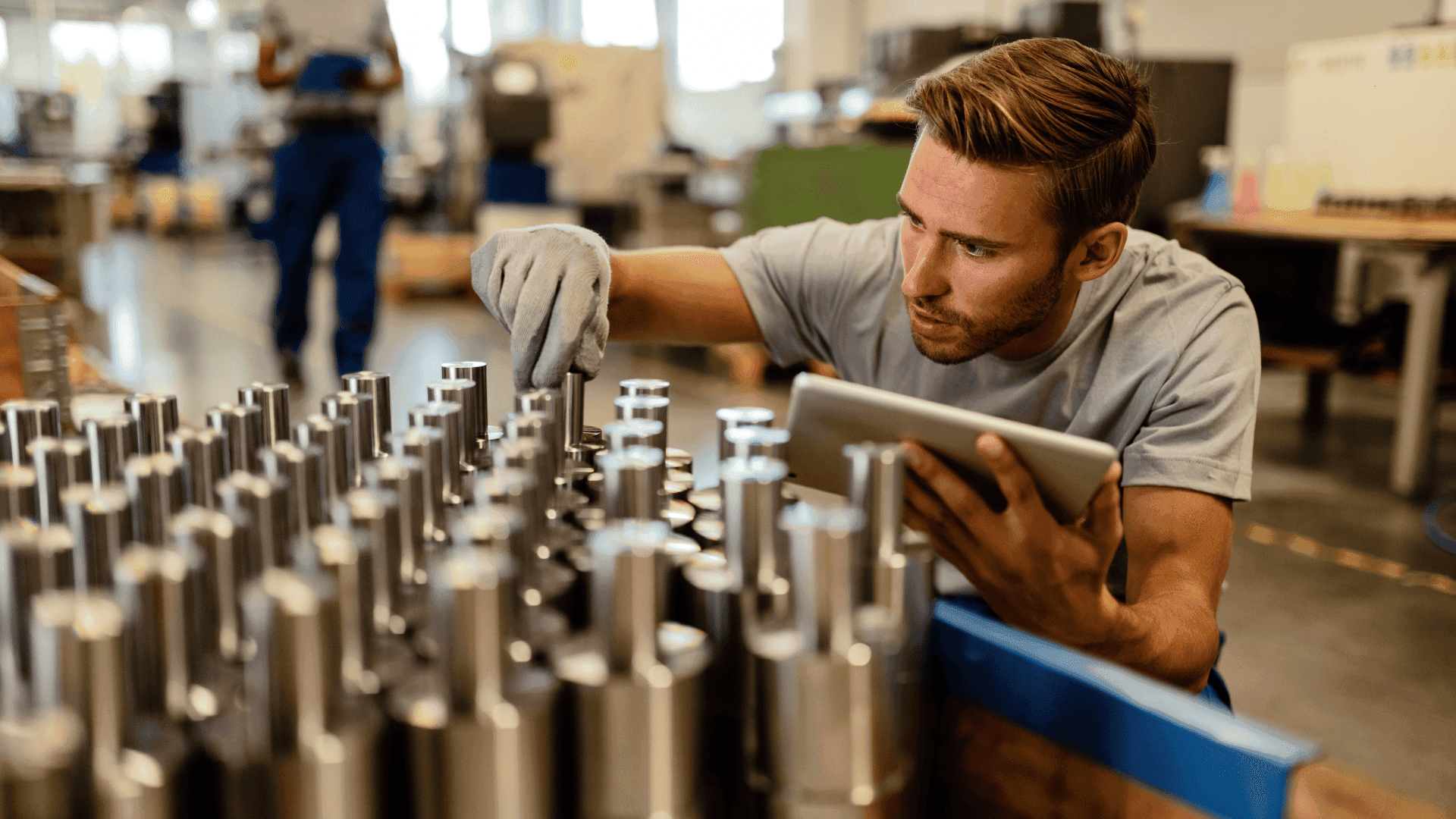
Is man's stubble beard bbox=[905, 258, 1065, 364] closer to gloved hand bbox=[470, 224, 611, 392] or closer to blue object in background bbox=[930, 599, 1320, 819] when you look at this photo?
gloved hand bbox=[470, 224, 611, 392]

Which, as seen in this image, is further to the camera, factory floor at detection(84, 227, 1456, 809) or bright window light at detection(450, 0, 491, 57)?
bright window light at detection(450, 0, 491, 57)

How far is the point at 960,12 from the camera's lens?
7.30m

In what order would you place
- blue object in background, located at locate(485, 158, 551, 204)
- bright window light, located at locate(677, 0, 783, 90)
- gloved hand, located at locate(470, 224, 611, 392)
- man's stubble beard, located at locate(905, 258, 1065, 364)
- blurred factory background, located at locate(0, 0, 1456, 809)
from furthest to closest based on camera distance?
bright window light, located at locate(677, 0, 783, 90), blue object in background, located at locate(485, 158, 551, 204), blurred factory background, located at locate(0, 0, 1456, 809), man's stubble beard, located at locate(905, 258, 1065, 364), gloved hand, located at locate(470, 224, 611, 392)

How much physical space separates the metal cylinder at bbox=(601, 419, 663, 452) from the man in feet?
1.08

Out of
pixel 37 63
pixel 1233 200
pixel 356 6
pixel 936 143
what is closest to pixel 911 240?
pixel 936 143

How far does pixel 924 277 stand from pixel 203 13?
12.8m

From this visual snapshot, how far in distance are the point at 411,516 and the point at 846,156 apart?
137 inches

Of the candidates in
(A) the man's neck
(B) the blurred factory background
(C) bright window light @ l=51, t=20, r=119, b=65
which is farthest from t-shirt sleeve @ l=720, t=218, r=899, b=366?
(C) bright window light @ l=51, t=20, r=119, b=65

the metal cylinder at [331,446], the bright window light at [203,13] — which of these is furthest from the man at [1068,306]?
the bright window light at [203,13]

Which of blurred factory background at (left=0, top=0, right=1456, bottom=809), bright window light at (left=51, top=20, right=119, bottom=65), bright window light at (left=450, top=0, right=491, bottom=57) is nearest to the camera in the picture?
blurred factory background at (left=0, top=0, right=1456, bottom=809)

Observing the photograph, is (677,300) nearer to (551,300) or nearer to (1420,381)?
(551,300)

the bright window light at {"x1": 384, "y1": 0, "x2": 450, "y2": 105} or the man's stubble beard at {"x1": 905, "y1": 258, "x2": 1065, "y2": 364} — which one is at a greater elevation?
the bright window light at {"x1": 384, "y1": 0, "x2": 450, "y2": 105}

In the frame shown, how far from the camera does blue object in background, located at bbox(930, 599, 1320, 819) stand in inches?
15.8

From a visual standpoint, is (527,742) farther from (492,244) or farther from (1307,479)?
(1307,479)
